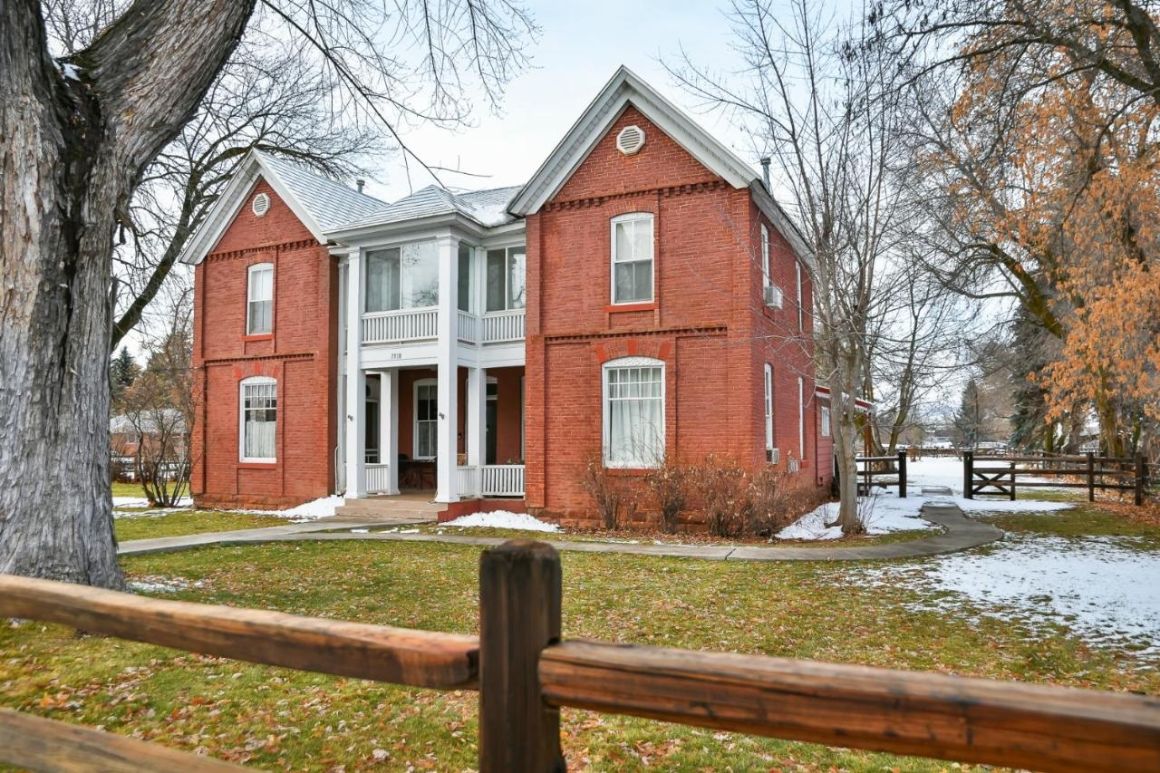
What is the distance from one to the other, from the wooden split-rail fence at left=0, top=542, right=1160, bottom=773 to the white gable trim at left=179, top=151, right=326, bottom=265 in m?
17.1

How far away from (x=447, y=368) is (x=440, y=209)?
365 cm

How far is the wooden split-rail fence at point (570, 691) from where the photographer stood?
143cm

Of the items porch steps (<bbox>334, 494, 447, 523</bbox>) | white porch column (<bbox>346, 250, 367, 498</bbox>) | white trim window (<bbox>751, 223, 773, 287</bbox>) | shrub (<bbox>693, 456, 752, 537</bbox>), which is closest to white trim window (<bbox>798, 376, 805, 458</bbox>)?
white trim window (<bbox>751, 223, 773, 287</bbox>)

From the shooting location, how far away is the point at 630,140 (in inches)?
601

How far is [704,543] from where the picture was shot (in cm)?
1245

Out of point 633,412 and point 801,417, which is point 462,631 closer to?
Result: point 633,412

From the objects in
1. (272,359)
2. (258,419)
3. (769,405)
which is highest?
(272,359)

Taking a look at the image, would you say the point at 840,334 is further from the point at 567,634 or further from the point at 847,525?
the point at 567,634

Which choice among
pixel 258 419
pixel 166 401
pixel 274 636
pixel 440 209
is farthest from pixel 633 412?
pixel 166 401

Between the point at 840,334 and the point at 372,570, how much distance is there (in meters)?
8.89

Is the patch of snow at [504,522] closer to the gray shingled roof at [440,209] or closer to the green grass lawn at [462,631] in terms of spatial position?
the green grass lawn at [462,631]

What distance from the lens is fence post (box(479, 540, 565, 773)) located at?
Result: 1869mm

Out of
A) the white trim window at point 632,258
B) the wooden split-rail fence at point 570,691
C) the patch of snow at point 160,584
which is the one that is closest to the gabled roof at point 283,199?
the white trim window at point 632,258

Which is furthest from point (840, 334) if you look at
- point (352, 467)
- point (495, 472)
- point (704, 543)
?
point (352, 467)
